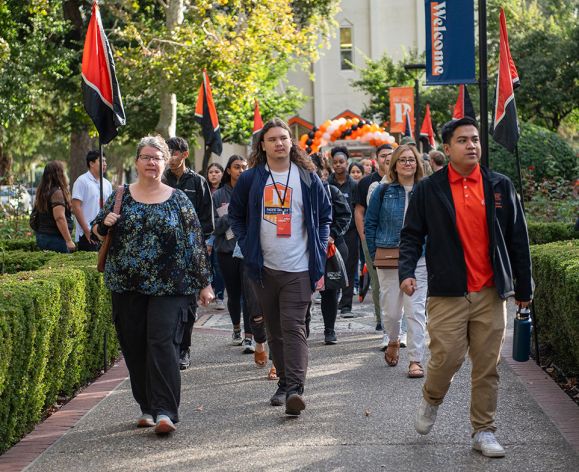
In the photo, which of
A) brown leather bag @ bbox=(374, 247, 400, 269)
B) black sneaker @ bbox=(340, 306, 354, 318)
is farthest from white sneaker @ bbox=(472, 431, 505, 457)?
black sneaker @ bbox=(340, 306, 354, 318)

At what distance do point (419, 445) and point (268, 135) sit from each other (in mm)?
2353

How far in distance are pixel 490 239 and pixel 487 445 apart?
1114 millimetres

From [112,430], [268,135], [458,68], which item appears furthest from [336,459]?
[458,68]

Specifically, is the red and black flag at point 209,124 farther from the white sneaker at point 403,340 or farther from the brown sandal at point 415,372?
the brown sandal at point 415,372

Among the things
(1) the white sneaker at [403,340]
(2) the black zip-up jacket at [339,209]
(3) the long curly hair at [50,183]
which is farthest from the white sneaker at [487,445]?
(3) the long curly hair at [50,183]

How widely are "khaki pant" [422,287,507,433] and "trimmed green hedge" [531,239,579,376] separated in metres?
1.20

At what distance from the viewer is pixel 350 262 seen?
502 inches

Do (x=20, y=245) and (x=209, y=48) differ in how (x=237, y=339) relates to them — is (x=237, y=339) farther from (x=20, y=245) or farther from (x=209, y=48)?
(x=209, y=48)

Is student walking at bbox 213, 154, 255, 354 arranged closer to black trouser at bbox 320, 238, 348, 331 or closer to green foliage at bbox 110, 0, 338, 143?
black trouser at bbox 320, 238, 348, 331

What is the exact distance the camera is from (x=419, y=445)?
611 cm

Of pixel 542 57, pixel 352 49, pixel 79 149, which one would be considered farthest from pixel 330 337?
pixel 352 49

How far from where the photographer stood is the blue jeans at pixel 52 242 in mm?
11703

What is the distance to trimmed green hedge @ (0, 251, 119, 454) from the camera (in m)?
6.18

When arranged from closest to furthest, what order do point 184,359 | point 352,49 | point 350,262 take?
point 184,359 < point 350,262 < point 352,49
